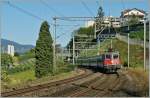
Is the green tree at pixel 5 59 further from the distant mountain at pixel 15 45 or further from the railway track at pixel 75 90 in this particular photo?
the railway track at pixel 75 90

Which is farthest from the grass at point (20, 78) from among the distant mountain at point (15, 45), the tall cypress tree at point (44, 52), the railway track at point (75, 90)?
the railway track at point (75, 90)

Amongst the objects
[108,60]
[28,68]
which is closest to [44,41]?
[108,60]

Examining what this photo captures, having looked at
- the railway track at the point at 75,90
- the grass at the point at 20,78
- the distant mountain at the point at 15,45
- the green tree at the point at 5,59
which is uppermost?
the distant mountain at the point at 15,45

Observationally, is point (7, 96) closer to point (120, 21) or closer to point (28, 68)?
point (120, 21)

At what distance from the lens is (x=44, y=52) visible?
3962cm

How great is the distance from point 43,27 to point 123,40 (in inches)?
638

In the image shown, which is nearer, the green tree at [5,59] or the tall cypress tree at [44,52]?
the green tree at [5,59]

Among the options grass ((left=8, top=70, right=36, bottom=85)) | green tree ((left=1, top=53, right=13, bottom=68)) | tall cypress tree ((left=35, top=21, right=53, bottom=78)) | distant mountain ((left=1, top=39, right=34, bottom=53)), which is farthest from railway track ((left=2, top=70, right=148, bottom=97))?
tall cypress tree ((left=35, top=21, right=53, bottom=78))

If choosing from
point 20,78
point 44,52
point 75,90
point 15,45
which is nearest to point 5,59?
point 20,78

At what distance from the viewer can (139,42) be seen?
46969mm

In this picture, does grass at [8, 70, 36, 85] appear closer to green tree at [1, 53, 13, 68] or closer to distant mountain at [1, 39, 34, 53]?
green tree at [1, 53, 13, 68]

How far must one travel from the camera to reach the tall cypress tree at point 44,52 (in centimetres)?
3781

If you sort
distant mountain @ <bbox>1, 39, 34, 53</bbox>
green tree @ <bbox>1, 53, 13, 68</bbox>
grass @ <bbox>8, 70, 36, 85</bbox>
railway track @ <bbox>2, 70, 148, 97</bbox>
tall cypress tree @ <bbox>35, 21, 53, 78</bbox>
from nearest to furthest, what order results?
1. railway track @ <bbox>2, 70, 148, 97</bbox>
2. grass @ <bbox>8, 70, 36, 85</bbox>
3. distant mountain @ <bbox>1, 39, 34, 53</bbox>
4. green tree @ <bbox>1, 53, 13, 68</bbox>
5. tall cypress tree @ <bbox>35, 21, 53, 78</bbox>

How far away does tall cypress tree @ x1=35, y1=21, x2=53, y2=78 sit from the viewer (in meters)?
37.8
